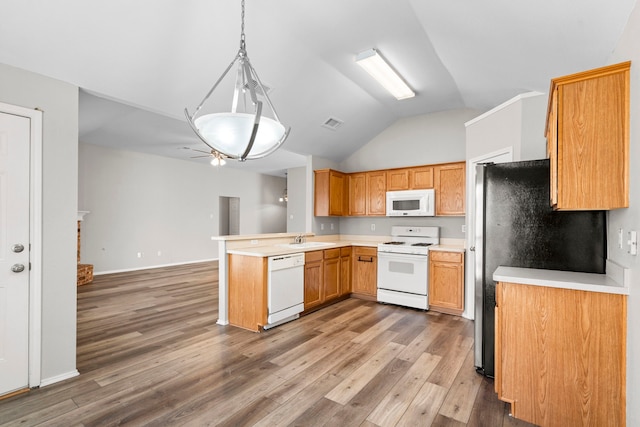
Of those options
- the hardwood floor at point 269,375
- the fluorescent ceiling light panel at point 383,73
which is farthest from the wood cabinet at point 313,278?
the fluorescent ceiling light panel at point 383,73

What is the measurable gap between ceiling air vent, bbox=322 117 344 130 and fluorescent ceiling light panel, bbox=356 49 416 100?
0.95 metres

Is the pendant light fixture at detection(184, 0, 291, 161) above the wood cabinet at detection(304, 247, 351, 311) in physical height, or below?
above

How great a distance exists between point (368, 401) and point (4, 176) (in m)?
3.04

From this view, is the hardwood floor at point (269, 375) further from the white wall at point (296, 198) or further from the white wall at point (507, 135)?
the white wall at point (296, 198)

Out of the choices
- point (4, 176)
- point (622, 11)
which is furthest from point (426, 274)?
point (4, 176)

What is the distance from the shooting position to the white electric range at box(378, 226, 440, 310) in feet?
14.2

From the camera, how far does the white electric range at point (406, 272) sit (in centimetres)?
432

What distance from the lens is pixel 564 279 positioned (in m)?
1.87

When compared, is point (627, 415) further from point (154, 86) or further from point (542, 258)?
point (154, 86)

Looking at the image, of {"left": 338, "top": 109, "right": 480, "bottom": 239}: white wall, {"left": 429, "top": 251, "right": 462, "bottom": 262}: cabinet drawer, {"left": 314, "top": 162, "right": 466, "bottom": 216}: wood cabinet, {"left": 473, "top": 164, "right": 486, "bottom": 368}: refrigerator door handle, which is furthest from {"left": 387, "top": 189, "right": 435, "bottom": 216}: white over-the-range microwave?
{"left": 473, "top": 164, "right": 486, "bottom": 368}: refrigerator door handle

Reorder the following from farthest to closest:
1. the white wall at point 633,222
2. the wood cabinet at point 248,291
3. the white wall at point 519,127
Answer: the wood cabinet at point 248,291 < the white wall at point 519,127 < the white wall at point 633,222

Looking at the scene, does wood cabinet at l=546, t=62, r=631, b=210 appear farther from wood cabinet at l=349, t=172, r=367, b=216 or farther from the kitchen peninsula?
wood cabinet at l=349, t=172, r=367, b=216

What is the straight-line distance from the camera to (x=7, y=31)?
2008 mm

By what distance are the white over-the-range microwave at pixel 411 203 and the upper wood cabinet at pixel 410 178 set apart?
113mm
